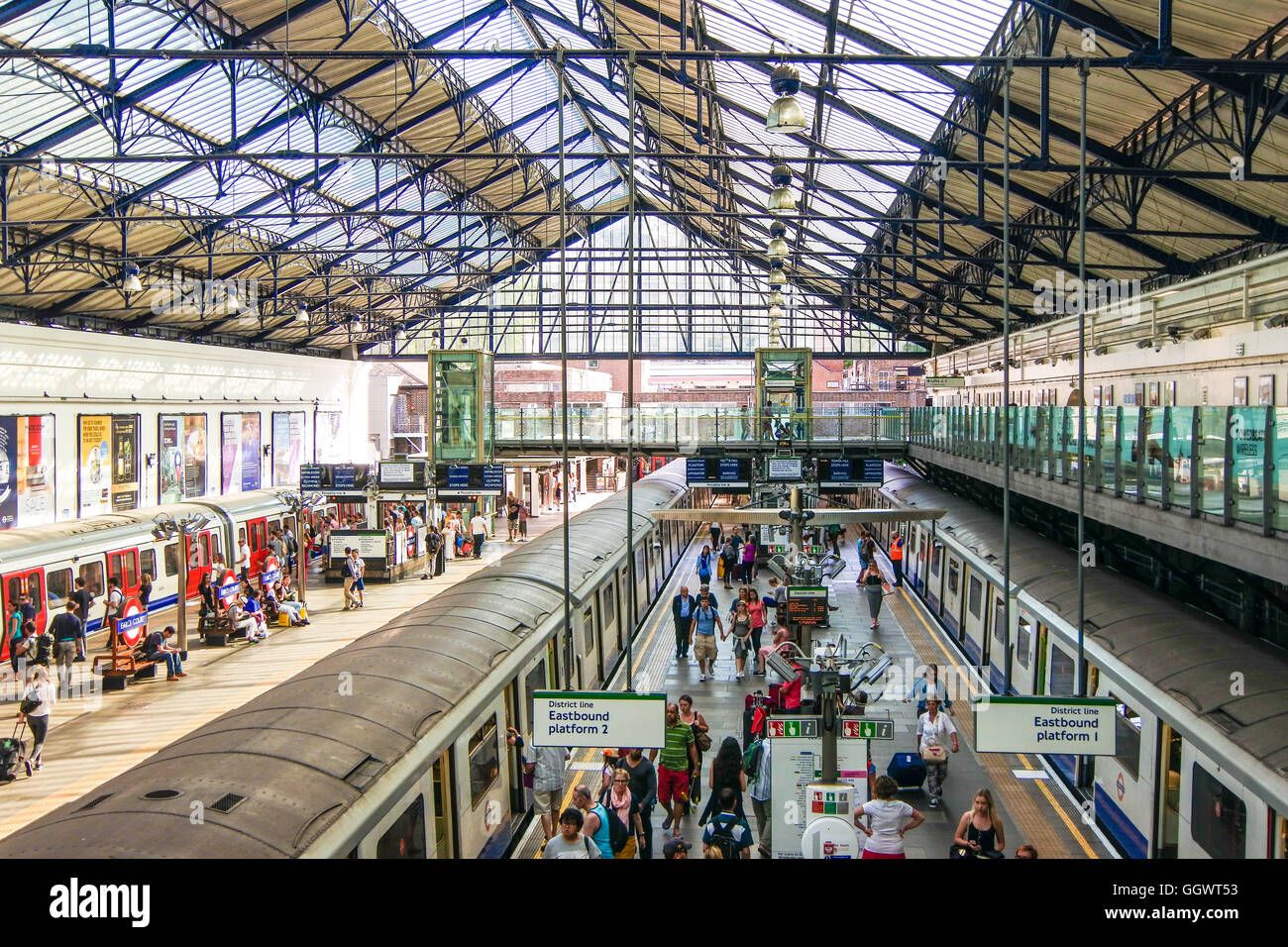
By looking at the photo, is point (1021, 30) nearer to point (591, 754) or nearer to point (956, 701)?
point (956, 701)

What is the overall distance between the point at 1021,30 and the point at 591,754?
11.5 meters

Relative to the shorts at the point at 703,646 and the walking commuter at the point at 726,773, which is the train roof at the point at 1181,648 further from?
the shorts at the point at 703,646

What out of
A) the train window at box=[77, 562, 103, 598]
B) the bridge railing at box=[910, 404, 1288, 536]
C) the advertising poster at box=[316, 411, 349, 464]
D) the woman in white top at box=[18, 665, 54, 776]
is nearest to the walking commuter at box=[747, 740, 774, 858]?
the bridge railing at box=[910, 404, 1288, 536]

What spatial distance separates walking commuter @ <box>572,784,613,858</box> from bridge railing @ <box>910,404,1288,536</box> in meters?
4.39

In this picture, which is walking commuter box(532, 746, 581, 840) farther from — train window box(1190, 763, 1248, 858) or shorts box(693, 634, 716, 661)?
shorts box(693, 634, 716, 661)

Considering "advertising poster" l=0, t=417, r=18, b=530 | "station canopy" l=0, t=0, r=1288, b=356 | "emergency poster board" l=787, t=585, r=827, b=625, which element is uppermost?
"station canopy" l=0, t=0, r=1288, b=356

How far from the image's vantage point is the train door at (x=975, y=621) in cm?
1548

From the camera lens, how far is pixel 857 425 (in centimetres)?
3269

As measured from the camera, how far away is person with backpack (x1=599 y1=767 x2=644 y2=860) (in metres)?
7.52

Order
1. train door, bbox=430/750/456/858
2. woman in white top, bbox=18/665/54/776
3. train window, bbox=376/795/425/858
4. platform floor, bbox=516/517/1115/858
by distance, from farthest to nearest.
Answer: woman in white top, bbox=18/665/54/776 < platform floor, bbox=516/517/1115/858 < train door, bbox=430/750/456/858 < train window, bbox=376/795/425/858

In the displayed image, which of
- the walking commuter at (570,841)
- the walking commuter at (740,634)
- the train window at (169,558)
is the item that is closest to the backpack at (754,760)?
the walking commuter at (570,841)

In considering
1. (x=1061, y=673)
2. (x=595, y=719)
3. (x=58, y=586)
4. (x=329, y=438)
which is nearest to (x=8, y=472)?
(x=58, y=586)

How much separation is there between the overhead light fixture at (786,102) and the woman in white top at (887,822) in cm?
677
